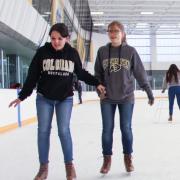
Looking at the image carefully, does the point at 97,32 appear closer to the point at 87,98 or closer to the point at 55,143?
the point at 87,98

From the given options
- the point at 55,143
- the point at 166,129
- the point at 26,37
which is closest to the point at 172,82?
the point at 166,129

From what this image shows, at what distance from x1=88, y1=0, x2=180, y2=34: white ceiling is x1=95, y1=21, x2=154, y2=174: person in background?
2044 centimetres

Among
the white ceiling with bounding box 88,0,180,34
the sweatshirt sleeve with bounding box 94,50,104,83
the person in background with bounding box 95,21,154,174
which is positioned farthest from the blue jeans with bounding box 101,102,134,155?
the white ceiling with bounding box 88,0,180,34

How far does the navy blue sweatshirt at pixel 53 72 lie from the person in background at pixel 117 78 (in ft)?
1.08

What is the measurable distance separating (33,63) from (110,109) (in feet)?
2.50

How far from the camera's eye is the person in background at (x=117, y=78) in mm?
3418

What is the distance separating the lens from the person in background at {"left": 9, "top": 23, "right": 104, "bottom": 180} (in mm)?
3127

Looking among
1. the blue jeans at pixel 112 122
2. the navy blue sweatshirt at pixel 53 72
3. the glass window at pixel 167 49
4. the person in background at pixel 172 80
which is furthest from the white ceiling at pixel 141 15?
the navy blue sweatshirt at pixel 53 72

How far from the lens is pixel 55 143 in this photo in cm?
574

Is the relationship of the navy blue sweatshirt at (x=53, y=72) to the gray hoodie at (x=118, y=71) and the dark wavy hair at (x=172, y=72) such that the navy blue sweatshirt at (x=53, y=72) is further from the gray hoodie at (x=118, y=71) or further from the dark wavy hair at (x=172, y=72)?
the dark wavy hair at (x=172, y=72)

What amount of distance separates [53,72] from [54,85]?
97mm

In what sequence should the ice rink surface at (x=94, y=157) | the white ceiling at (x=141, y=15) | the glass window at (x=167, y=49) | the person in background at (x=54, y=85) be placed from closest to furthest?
1. the person in background at (x=54, y=85)
2. the ice rink surface at (x=94, y=157)
3. the white ceiling at (x=141, y=15)
4. the glass window at (x=167, y=49)

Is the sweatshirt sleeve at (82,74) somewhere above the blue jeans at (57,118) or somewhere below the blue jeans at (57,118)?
above

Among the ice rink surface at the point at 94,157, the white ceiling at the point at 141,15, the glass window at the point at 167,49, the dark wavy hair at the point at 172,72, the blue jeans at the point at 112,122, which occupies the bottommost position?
the ice rink surface at the point at 94,157
